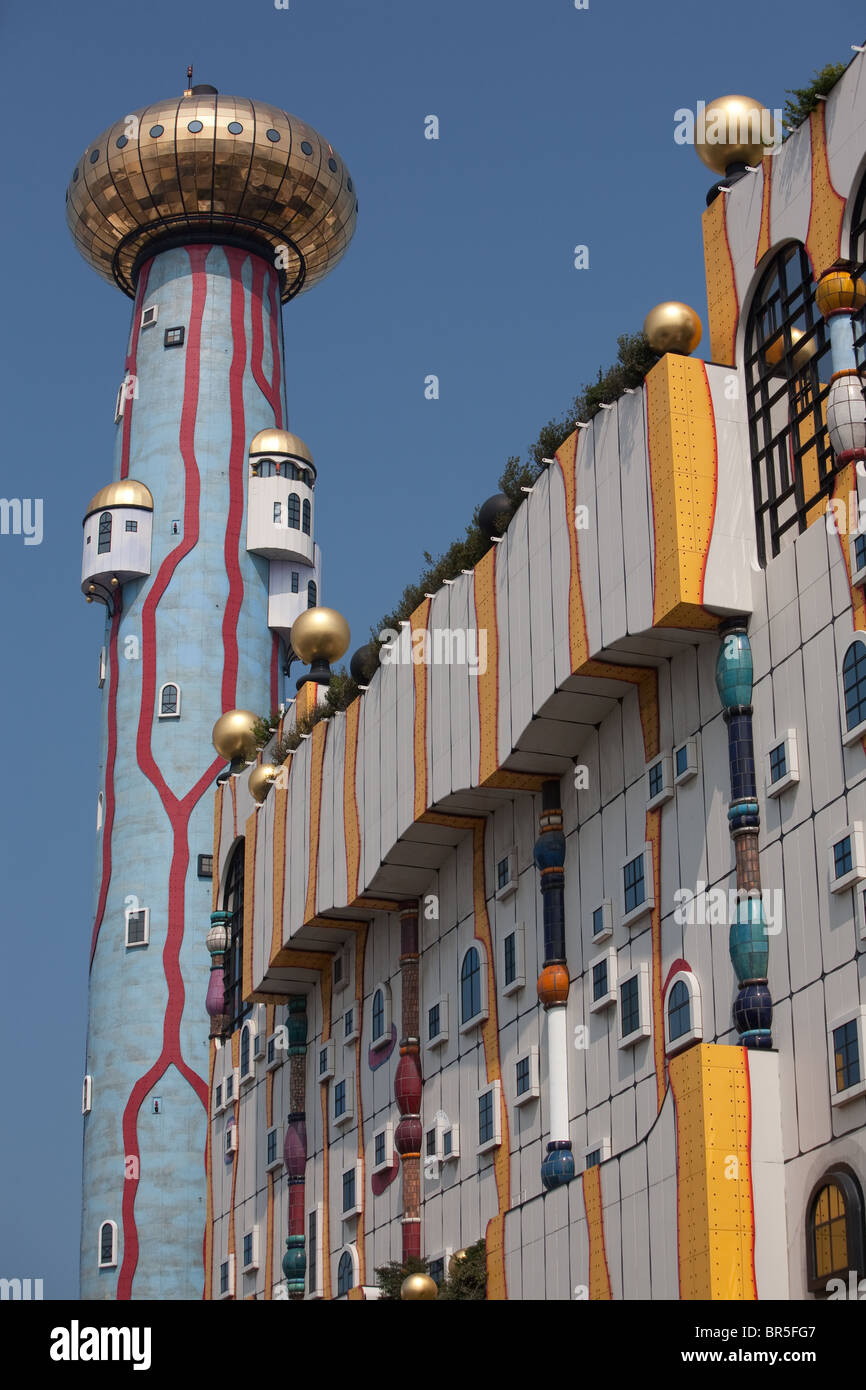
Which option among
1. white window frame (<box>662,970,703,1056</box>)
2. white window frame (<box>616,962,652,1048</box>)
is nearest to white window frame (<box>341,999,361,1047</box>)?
white window frame (<box>616,962,652,1048</box>)

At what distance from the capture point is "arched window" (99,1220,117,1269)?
119ft

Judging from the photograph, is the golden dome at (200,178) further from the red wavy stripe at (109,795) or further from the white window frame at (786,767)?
the white window frame at (786,767)

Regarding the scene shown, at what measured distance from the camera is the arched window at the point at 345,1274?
2525 centimetres

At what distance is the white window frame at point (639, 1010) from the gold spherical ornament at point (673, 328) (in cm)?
561

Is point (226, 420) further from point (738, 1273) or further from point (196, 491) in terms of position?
point (738, 1273)

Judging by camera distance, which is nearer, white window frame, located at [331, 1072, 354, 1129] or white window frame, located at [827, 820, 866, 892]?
white window frame, located at [827, 820, 866, 892]

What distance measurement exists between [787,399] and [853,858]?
477 centimetres

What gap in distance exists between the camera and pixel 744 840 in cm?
1784

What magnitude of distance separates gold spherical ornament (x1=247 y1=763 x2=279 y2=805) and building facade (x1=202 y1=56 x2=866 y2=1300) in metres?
2.93

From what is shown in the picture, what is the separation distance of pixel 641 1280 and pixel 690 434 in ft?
23.9

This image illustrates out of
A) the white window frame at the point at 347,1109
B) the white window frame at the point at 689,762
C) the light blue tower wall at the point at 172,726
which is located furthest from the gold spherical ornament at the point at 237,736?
the white window frame at the point at 689,762

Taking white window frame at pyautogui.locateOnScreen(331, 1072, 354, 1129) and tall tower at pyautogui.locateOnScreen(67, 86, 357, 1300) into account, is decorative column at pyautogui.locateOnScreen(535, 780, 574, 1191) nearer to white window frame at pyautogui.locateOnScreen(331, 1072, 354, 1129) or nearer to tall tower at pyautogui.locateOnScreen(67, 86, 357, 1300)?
white window frame at pyautogui.locateOnScreen(331, 1072, 354, 1129)

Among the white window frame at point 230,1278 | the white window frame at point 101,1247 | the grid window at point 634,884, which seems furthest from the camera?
the white window frame at point 101,1247
